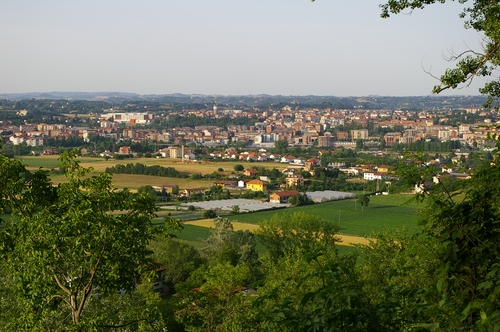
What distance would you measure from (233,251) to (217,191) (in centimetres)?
2196

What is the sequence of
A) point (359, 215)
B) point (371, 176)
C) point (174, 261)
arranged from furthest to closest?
point (371, 176) < point (359, 215) < point (174, 261)

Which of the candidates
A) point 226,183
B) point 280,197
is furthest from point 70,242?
point 226,183

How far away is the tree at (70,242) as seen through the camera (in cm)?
455

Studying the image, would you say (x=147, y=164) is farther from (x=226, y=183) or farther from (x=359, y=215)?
(x=359, y=215)

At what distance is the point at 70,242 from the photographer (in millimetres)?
4598

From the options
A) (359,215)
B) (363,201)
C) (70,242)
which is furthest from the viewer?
(363,201)

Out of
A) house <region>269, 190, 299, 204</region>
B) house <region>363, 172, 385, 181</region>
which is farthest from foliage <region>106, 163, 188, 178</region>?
house <region>363, 172, 385, 181</region>

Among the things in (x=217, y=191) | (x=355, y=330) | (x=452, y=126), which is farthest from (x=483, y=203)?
(x=452, y=126)

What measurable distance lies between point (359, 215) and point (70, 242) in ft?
92.0

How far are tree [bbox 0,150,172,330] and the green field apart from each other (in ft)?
72.2

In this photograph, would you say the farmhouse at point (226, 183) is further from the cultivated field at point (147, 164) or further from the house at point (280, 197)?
the house at point (280, 197)

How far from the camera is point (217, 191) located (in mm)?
40219

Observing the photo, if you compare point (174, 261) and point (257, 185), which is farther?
point (257, 185)

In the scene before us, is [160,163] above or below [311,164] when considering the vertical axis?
below
